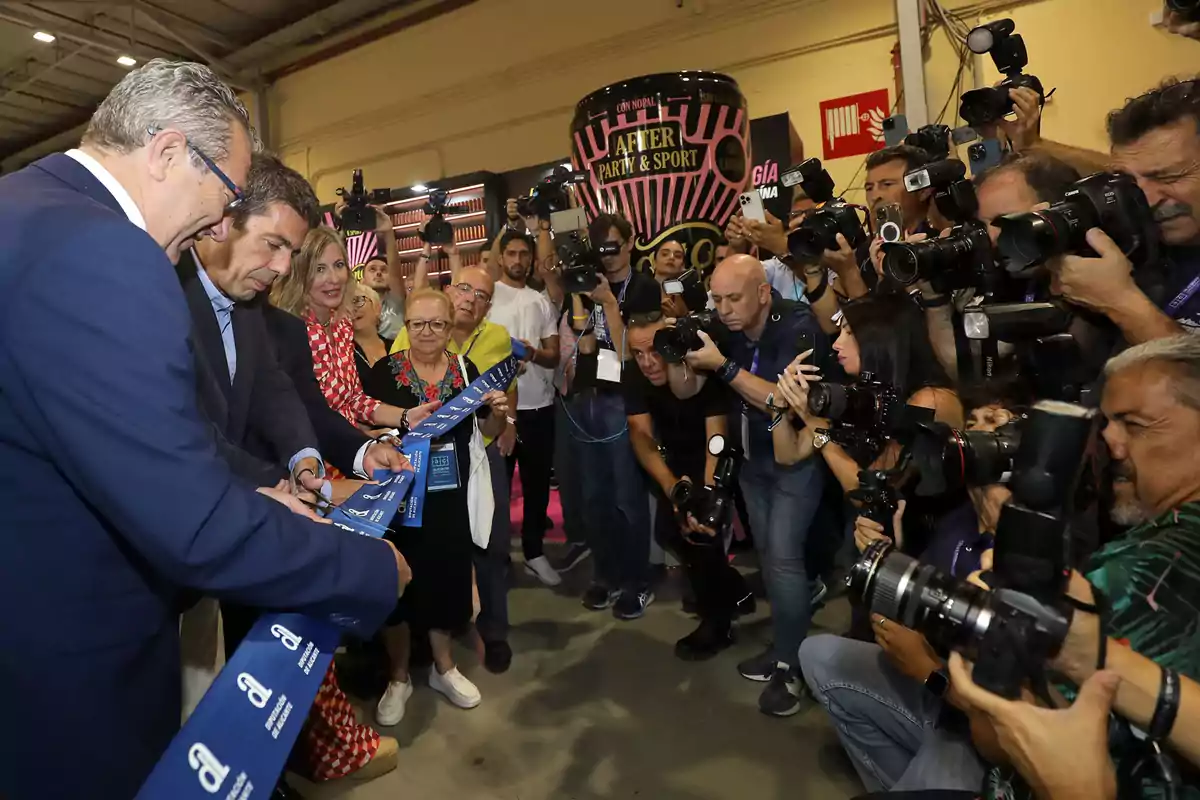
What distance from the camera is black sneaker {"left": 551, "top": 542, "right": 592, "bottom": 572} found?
3.76 metres

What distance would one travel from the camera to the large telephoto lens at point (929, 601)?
830mm

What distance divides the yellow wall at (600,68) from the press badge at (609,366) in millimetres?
2791

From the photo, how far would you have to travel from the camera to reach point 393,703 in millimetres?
2432

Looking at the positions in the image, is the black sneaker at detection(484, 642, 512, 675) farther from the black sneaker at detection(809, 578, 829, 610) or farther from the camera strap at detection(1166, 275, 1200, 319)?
the camera strap at detection(1166, 275, 1200, 319)

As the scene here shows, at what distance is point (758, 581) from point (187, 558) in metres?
2.85

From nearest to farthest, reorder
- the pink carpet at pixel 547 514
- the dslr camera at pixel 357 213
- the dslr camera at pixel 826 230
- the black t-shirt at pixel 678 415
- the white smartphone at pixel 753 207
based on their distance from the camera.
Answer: the dslr camera at pixel 826 230, the black t-shirt at pixel 678 415, the white smartphone at pixel 753 207, the dslr camera at pixel 357 213, the pink carpet at pixel 547 514

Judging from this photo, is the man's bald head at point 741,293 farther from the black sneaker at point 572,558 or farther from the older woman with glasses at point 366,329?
the black sneaker at point 572,558

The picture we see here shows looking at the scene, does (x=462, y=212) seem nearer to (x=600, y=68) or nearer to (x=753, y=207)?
(x=600, y=68)

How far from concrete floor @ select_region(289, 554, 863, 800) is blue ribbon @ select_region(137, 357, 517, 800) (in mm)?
1073

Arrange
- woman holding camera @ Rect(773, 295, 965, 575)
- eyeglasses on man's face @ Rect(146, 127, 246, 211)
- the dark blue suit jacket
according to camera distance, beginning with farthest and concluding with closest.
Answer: woman holding camera @ Rect(773, 295, 965, 575) → eyeglasses on man's face @ Rect(146, 127, 246, 211) → the dark blue suit jacket

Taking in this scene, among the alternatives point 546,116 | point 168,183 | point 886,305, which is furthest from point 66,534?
point 546,116

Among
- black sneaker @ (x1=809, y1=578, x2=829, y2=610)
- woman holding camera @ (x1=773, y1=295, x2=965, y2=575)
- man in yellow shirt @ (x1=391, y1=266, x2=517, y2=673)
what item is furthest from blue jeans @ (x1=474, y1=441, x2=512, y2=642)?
black sneaker @ (x1=809, y1=578, x2=829, y2=610)

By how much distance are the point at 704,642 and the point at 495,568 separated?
83 centimetres

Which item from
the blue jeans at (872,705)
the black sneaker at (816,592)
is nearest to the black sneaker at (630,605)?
the black sneaker at (816,592)
